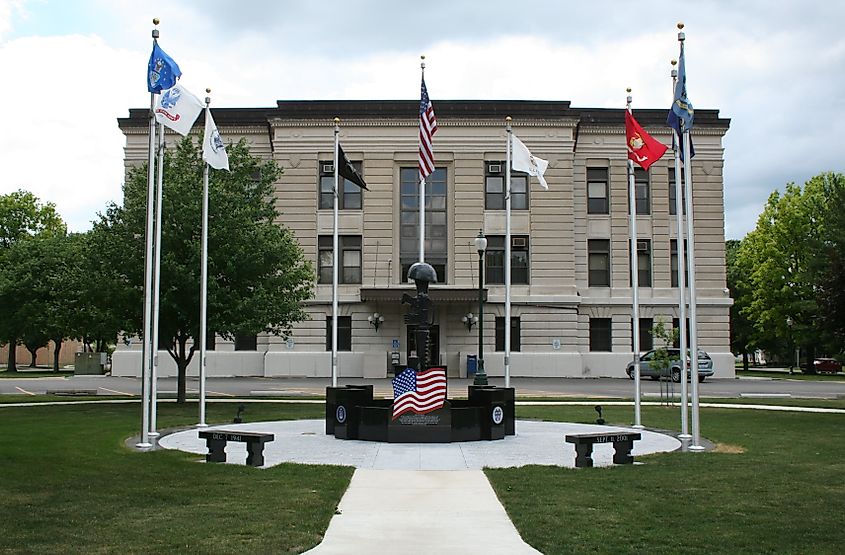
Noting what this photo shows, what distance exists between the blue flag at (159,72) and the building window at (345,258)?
31.5m

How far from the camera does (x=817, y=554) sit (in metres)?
8.37

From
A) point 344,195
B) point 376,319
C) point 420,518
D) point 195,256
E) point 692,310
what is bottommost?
point 420,518

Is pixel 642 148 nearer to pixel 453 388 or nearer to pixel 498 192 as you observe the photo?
pixel 453 388

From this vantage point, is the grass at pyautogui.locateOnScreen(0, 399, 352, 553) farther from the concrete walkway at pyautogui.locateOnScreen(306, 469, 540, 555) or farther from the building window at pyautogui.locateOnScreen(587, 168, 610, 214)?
the building window at pyautogui.locateOnScreen(587, 168, 610, 214)

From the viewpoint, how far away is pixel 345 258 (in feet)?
160

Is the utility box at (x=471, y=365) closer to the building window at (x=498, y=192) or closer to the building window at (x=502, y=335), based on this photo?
the building window at (x=502, y=335)

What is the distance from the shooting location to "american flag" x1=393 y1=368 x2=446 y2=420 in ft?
58.5

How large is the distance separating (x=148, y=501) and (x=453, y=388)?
86.8 feet

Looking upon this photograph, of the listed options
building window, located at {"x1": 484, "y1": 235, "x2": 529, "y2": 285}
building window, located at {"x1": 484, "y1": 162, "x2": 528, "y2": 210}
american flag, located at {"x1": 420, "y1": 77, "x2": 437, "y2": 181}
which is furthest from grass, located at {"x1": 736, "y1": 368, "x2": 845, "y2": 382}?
american flag, located at {"x1": 420, "y1": 77, "x2": 437, "y2": 181}

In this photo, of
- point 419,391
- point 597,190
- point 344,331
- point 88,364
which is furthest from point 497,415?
point 88,364

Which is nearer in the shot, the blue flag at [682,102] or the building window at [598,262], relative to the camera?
the blue flag at [682,102]

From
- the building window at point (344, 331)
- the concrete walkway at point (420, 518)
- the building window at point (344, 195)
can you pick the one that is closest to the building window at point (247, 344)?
the building window at point (344, 331)

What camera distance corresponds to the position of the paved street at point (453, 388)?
35.2 meters

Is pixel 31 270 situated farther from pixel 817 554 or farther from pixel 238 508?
pixel 817 554
